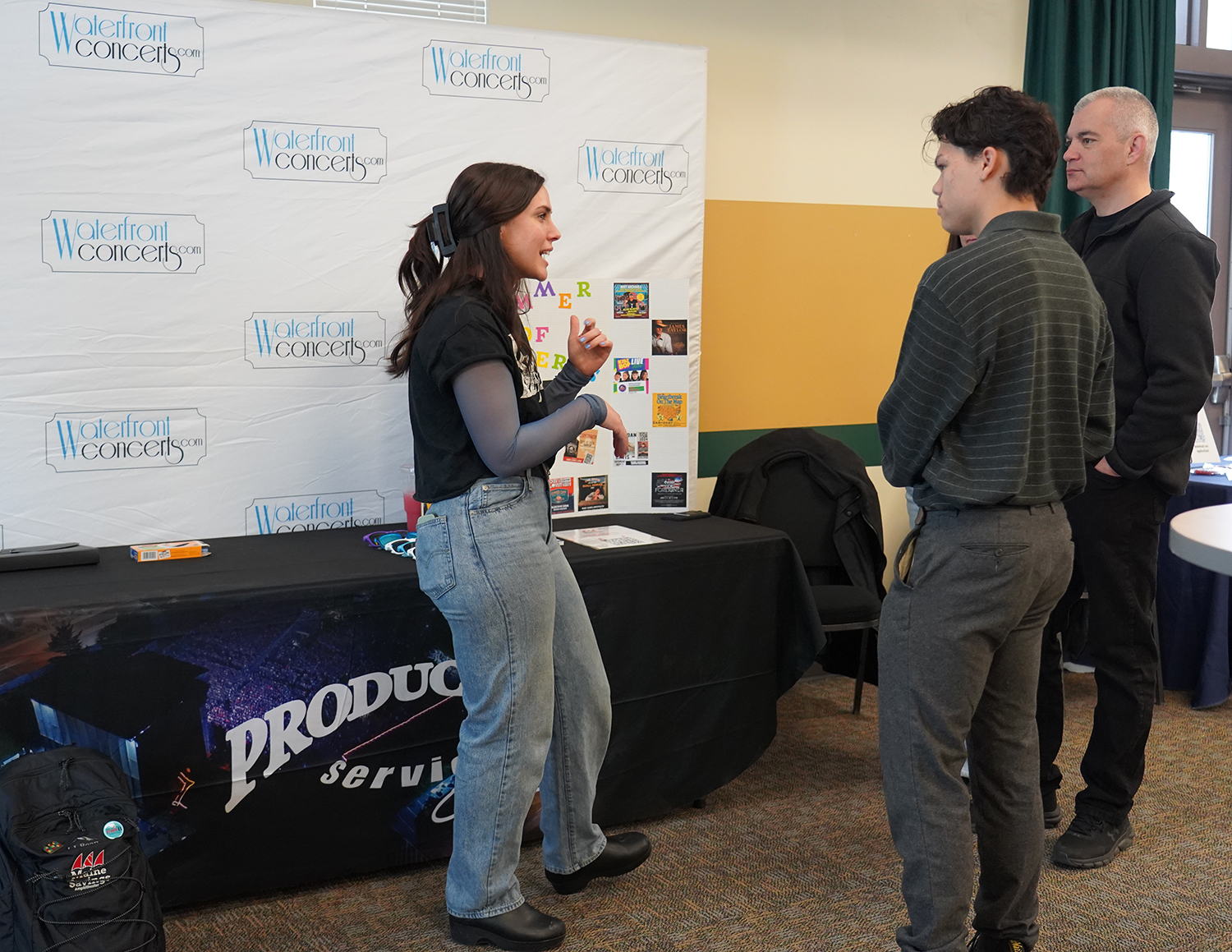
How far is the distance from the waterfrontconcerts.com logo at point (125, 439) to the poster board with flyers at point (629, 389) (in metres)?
0.87

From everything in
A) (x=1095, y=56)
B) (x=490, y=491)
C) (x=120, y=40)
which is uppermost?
(x=1095, y=56)

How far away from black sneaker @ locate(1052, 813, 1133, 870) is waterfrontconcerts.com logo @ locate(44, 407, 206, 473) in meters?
2.09

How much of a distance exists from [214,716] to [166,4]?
151 centimetres

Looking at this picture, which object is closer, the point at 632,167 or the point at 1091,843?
the point at 1091,843

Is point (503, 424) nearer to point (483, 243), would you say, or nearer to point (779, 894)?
point (483, 243)

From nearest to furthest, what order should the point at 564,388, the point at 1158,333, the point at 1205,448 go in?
the point at 564,388 < the point at 1158,333 < the point at 1205,448

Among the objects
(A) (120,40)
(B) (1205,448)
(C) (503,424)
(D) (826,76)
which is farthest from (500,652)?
(B) (1205,448)

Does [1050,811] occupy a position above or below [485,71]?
below

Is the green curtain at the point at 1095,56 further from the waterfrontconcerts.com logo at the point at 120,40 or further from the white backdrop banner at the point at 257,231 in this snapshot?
the waterfrontconcerts.com logo at the point at 120,40

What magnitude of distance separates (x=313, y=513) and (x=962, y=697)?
1.59 metres

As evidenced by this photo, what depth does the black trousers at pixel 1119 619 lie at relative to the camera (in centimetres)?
228

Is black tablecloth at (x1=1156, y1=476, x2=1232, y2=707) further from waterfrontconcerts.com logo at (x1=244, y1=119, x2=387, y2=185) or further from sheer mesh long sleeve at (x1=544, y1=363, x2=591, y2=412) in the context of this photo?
waterfrontconcerts.com logo at (x1=244, y1=119, x2=387, y2=185)

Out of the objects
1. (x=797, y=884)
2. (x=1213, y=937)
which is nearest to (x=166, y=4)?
(x=797, y=884)

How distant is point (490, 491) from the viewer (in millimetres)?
1809
